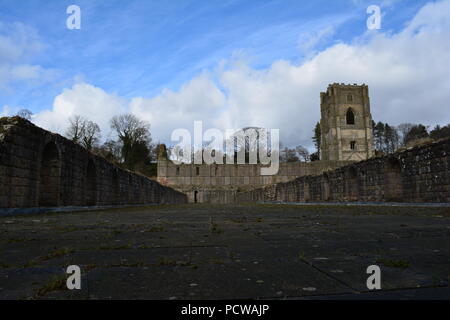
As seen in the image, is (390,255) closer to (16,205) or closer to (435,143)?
(16,205)

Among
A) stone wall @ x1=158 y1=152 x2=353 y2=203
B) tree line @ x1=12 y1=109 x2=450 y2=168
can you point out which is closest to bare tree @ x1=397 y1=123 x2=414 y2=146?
tree line @ x1=12 y1=109 x2=450 y2=168

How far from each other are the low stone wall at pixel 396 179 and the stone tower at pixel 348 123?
45.3 metres

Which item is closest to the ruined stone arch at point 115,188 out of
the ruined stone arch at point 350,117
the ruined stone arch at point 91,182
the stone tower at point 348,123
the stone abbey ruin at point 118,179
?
the stone abbey ruin at point 118,179

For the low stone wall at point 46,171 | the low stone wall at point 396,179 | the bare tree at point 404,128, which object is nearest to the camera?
the low stone wall at point 46,171

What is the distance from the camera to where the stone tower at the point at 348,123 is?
65.9 metres

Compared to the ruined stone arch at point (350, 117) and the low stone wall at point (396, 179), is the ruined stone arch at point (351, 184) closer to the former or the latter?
the low stone wall at point (396, 179)

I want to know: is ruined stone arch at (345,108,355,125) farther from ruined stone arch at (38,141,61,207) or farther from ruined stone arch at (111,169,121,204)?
ruined stone arch at (38,141,61,207)

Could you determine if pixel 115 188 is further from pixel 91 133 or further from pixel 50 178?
pixel 91 133

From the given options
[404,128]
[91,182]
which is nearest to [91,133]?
[91,182]

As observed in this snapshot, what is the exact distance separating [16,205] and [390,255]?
9401mm

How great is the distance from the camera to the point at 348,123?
67812 millimetres

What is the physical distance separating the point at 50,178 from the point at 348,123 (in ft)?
214

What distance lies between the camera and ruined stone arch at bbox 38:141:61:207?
36.4ft
